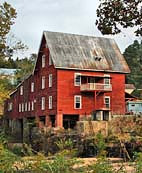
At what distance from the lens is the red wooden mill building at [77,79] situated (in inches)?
2055

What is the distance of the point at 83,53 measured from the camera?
53.8 meters

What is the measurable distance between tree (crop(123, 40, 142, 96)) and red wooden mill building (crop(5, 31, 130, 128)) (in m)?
42.2

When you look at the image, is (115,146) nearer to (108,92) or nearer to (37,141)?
(37,141)

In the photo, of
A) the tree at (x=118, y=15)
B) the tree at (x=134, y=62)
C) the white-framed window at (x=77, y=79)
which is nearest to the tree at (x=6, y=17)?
the tree at (x=118, y=15)

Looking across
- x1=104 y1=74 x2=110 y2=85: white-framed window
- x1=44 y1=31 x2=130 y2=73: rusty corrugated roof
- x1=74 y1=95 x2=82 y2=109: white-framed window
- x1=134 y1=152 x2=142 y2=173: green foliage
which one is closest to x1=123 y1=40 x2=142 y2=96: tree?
x1=44 y1=31 x2=130 y2=73: rusty corrugated roof

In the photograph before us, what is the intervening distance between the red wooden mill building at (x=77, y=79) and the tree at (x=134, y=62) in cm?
4216

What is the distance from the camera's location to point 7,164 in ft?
23.5

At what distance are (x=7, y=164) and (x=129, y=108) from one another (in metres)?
60.6

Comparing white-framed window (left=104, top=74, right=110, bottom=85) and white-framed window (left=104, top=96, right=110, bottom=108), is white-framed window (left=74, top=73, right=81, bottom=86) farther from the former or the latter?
white-framed window (left=104, top=96, right=110, bottom=108)

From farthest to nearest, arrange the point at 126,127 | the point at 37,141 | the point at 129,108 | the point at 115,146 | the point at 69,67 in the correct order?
the point at 129,108
the point at 69,67
the point at 37,141
the point at 126,127
the point at 115,146

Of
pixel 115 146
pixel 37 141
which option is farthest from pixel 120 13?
pixel 37 141

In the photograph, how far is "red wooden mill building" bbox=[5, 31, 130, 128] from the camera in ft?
171

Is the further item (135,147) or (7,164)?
(135,147)

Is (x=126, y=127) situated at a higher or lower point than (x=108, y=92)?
lower
